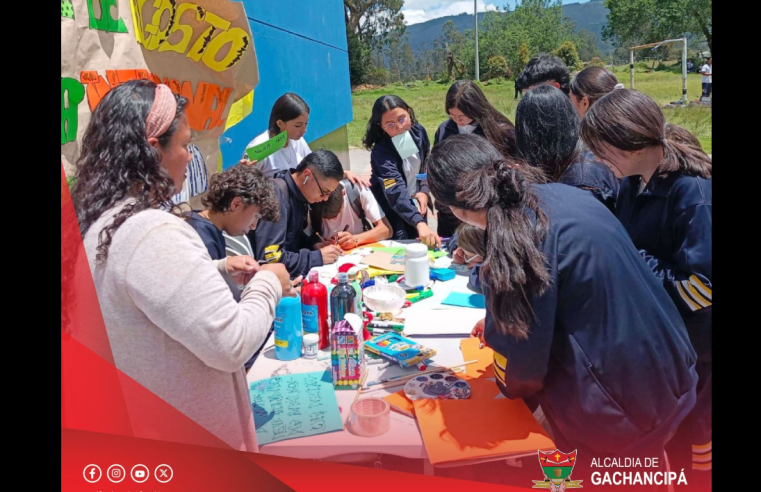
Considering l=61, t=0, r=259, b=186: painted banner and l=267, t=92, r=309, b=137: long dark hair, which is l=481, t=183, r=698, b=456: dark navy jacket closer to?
l=61, t=0, r=259, b=186: painted banner

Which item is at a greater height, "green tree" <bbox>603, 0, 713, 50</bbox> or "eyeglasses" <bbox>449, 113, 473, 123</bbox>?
"green tree" <bbox>603, 0, 713, 50</bbox>

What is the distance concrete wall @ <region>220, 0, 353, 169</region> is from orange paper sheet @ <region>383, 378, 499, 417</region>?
258cm

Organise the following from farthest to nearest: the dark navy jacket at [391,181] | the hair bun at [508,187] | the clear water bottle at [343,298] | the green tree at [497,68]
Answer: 1. the green tree at [497,68]
2. the dark navy jacket at [391,181]
3. the clear water bottle at [343,298]
4. the hair bun at [508,187]

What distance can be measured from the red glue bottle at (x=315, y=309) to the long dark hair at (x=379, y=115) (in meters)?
1.88

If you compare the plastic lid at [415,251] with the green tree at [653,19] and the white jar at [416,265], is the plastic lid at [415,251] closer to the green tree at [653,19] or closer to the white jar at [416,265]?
the white jar at [416,265]

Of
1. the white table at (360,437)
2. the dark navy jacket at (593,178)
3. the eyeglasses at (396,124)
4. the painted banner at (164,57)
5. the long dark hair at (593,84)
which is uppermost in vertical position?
the painted banner at (164,57)

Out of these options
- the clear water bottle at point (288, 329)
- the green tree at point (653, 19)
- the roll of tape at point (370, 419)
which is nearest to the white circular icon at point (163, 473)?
the roll of tape at point (370, 419)

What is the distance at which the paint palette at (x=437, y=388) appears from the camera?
169 centimetres

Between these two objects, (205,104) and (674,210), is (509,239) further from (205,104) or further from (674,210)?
(205,104)

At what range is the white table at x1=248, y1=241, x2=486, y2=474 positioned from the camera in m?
1.50

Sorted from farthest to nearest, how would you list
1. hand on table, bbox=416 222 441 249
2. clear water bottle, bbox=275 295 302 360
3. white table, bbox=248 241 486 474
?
hand on table, bbox=416 222 441 249 < clear water bottle, bbox=275 295 302 360 < white table, bbox=248 241 486 474

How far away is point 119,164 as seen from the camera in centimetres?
120

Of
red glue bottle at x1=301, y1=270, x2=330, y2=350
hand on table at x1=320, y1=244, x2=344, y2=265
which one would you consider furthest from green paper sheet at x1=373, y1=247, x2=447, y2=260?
red glue bottle at x1=301, y1=270, x2=330, y2=350

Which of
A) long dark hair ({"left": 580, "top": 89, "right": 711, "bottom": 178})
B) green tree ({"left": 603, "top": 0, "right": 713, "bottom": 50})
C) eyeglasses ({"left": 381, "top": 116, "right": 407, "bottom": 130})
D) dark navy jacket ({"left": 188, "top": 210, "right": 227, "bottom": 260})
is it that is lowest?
dark navy jacket ({"left": 188, "top": 210, "right": 227, "bottom": 260})
